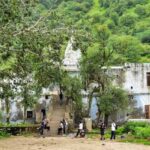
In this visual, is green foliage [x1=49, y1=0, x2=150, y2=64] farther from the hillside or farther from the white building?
the white building

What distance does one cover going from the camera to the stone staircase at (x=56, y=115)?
44.7 meters

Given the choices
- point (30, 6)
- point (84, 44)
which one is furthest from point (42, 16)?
point (84, 44)

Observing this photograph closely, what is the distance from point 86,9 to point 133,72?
67535 millimetres

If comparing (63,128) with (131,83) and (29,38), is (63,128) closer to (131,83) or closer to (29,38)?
(131,83)

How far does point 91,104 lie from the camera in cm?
5053

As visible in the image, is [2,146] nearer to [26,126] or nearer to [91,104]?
[26,126]

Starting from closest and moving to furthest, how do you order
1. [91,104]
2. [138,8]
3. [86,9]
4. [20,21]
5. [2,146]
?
1. [20,21]
2. [2,146]
3. [91,104]
4. [138,8]
5. [86,9]

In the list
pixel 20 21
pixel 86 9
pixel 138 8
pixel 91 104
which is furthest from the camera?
pixel 86 9

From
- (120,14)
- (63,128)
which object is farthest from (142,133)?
(120,14)

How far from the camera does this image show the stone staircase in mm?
44719

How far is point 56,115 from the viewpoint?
4847 cm

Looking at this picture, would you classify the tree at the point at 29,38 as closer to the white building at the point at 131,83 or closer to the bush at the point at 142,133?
the bush at the point at 142,133

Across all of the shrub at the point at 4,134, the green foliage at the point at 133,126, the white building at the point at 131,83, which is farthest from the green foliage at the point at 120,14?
the shrub at the point at 4,134

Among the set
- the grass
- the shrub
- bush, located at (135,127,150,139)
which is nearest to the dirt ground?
the grass
